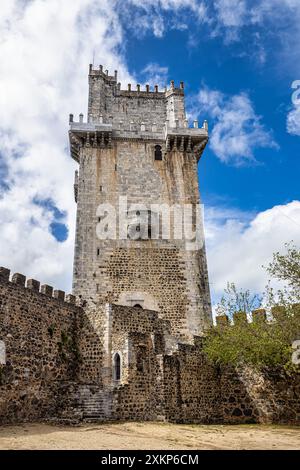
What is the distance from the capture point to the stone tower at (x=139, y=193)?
25047 mm

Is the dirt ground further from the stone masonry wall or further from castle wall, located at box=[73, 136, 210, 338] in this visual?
castle wall, located at box=[73, 136, 210, 338]

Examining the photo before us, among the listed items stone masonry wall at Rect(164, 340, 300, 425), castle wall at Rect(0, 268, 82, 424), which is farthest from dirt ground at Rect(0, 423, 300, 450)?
stone masonry wall at Rect(164, 340, 300, 425)

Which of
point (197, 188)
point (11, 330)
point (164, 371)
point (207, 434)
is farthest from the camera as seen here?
point (197, 188)

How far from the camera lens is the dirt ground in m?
10.8

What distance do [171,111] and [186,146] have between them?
11.8 ft

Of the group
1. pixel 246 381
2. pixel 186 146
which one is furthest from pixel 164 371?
pixel 186 146

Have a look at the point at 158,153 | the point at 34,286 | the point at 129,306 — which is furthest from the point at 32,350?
the point at 158,153

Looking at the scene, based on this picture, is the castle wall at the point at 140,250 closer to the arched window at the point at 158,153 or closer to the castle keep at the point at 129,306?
the castle keep at the point at 129,306

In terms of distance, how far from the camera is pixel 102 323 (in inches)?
763

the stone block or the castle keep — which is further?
the stone block

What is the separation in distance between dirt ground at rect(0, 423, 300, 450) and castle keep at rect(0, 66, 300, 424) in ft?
4.76

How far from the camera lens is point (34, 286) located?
58.3ft

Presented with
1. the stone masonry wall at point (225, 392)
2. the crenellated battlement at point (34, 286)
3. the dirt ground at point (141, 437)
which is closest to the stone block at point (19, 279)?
the crenellated battlement at point (34, 286)
